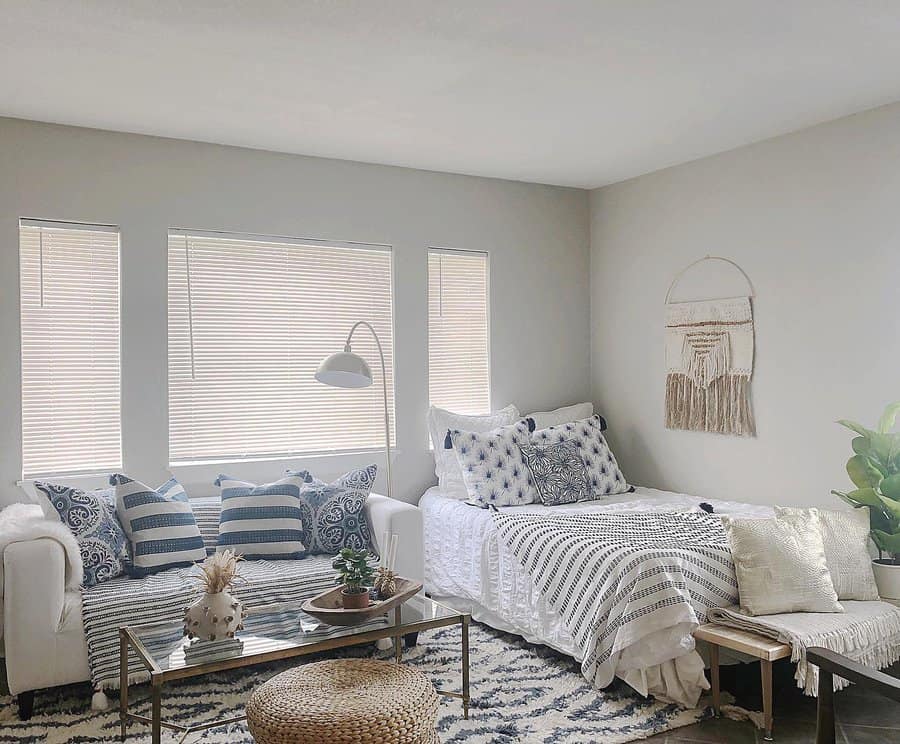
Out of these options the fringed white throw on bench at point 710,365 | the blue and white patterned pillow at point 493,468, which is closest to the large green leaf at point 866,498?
the fringed white throw on bench at point 710,365

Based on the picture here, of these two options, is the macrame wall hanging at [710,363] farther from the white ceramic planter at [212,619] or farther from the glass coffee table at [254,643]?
the white ceramic planter at [212,619]

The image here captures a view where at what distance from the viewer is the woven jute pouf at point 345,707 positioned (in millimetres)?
2391

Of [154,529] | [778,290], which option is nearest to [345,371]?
[154,529]

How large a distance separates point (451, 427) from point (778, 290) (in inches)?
76.5

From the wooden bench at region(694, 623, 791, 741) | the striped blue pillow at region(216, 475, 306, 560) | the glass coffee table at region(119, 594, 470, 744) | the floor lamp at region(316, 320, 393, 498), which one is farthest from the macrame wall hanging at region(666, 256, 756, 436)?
the striped blue pillow at region(216, 475, 306, 560)

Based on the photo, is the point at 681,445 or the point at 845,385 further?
the point at 681,445

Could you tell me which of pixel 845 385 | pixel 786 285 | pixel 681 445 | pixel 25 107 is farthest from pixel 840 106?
pixel 25 107

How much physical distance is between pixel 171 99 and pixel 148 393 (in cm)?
147

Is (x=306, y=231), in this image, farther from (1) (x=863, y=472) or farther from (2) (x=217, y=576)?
(1) (x=863, y=472)

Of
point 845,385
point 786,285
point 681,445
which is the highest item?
point 786,285

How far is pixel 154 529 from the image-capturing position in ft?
12.1

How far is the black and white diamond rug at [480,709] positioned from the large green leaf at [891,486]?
123 centimetres

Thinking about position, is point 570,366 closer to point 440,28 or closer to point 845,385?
point 845,385

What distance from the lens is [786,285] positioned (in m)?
4.34
